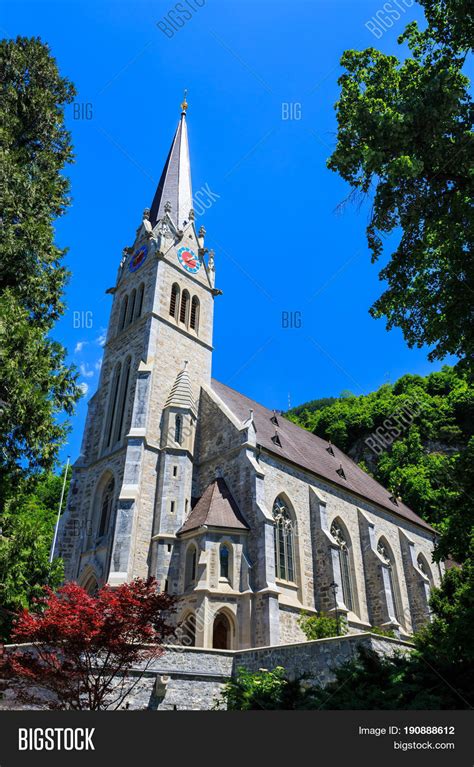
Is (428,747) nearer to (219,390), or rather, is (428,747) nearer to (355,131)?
(355,131)

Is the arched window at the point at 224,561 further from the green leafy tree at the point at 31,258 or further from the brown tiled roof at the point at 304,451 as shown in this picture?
Answer: the green leafy tree at the point at 31,258

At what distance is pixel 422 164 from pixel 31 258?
10.3 m

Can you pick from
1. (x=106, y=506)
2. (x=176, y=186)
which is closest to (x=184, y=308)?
(x=176, y=186)

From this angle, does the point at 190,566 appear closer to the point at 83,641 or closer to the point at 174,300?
the point at 83,641

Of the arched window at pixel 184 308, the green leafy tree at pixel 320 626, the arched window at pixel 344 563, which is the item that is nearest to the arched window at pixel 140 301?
the arched window at pixel 184 308

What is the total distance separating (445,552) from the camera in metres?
12.3

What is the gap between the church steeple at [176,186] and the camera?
3375 centimetres

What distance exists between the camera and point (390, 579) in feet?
93.4

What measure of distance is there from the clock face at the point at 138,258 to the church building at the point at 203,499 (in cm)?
13

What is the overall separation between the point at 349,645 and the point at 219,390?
59.0 ft

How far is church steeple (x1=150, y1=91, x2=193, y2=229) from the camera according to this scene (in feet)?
111

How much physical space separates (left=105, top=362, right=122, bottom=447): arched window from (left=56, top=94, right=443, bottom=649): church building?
11 centimetres

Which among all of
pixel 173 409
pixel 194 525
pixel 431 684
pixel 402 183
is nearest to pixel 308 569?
pixel 194 525

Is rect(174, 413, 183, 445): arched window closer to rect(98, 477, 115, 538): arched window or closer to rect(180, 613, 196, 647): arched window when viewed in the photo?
rect(98, 477, 115, 538): arched window
